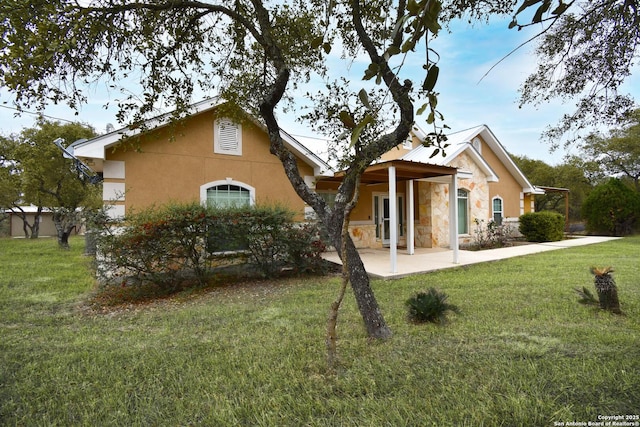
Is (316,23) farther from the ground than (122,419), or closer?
farther from the ground

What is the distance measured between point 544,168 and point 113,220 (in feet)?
107

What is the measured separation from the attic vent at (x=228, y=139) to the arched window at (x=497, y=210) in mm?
13589

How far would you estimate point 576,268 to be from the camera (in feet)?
28.8

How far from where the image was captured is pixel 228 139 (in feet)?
33.0

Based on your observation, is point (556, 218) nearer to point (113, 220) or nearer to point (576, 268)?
point (576, 268)

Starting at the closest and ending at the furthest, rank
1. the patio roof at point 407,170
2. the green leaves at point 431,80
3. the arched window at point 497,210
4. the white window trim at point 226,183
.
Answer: the green leaves at point 431,80 < the patio roof at point 407,170 < the white window trim at point 226,183 < the arched window at point 497,210

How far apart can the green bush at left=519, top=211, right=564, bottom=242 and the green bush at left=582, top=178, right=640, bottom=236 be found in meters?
5.35

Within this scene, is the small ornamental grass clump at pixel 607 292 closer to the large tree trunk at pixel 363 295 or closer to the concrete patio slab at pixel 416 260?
the large tree trunk at pixel 363 295

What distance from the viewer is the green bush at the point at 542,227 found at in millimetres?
16516

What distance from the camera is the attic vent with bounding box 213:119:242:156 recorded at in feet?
32.4

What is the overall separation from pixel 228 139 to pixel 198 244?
3.79 metres

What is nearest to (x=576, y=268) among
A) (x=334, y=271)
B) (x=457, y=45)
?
(x=334, y=271)

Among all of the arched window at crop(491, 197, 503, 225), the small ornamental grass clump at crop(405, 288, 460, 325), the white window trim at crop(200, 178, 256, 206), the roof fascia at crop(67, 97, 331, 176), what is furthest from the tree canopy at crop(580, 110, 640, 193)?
the small ornamental grass clump at crop(405, 288, 460, 325)

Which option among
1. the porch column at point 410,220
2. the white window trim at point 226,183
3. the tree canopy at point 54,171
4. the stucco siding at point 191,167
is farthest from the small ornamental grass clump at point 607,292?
the tree canopy at point 54,171
